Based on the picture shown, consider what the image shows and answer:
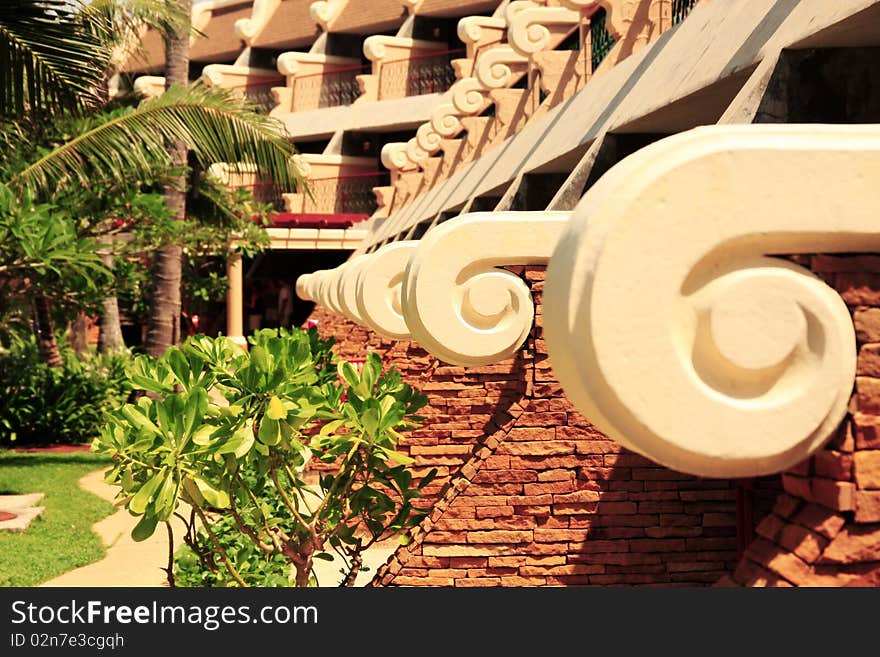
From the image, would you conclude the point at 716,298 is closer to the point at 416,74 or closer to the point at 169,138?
the point at 169,138

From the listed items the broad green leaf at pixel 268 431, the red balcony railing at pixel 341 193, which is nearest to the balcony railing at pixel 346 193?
the red balcony railing at pixel 341 193

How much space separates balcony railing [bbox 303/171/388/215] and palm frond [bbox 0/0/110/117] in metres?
23.3

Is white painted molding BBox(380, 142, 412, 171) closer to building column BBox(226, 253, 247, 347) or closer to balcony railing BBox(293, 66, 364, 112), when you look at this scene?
building column BBox(226, 253, 247, 347)

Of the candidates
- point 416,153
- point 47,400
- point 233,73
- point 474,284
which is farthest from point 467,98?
point 233,73

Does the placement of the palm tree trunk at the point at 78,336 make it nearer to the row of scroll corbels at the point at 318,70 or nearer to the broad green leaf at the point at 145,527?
the row of scroll corbels at the point at 318,70

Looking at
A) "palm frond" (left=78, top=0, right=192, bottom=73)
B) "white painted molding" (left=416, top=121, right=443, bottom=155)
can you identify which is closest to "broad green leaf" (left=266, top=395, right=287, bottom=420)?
"palm frond" (left=78, top=0, right=192, bottom=73)

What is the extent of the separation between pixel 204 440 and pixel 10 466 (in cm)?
1056

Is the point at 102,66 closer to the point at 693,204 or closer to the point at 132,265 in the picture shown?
the point at 132,265

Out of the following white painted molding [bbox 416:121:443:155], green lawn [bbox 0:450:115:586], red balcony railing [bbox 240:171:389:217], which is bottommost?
green lawn [bbox 0:450:115:586]

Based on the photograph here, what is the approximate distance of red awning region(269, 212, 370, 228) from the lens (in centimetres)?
2978

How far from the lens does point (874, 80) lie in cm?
351

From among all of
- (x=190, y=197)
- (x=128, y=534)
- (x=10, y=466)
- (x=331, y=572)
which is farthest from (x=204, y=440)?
(x=190, y=197)

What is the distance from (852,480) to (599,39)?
22.4ft

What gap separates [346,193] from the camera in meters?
35.3
